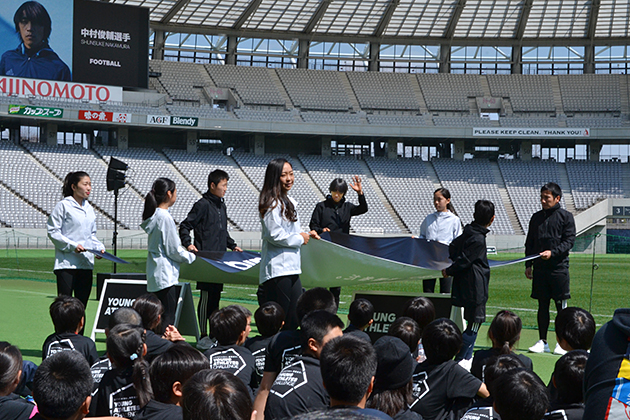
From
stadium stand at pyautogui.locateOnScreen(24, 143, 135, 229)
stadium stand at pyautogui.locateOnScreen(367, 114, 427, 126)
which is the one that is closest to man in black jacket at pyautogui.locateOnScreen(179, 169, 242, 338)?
stadium stand at pyautogui.locateOnScreen(24, 143, 135, 229)

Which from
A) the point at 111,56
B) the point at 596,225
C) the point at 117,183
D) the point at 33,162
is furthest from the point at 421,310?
the point at 596,225

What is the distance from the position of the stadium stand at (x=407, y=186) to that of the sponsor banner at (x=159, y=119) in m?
15.4

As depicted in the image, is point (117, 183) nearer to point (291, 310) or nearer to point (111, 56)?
point (291, 310)

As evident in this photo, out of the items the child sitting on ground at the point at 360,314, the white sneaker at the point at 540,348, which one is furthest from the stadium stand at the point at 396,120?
the child sitting on ground at the point at 360,314

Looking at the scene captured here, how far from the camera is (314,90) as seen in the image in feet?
168

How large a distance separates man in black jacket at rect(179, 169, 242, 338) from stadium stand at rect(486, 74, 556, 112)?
46821 millimetres

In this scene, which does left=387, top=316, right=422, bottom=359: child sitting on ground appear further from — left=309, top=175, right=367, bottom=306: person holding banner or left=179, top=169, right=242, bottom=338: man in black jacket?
left=309, top=175, right=367, bottom=306: person holding banner

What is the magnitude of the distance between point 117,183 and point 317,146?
3924 cm

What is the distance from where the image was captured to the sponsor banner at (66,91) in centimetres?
3920

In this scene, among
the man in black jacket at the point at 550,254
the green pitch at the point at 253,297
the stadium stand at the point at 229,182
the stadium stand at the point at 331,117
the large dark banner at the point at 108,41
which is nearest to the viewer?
the man in black jacket at the point at 550,254

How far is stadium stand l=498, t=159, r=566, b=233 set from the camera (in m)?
46.3

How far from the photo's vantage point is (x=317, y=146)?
171 feet

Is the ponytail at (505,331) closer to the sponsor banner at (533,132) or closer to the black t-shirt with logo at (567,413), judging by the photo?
the black t-shirt with logo at (567,413)

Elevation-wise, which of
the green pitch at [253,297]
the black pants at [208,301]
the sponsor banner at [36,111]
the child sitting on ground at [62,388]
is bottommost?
the green pitch at [253,297]
